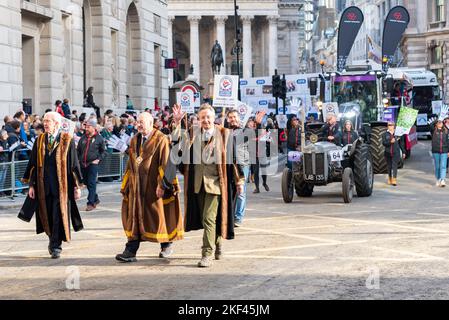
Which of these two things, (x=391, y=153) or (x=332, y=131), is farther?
(x=391, y=153)

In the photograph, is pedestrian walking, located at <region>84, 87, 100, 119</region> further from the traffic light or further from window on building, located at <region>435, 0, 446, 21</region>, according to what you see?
window on building, located at <region>435, 0, 446, 21</region>

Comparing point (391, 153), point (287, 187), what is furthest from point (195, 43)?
point (287, 187)

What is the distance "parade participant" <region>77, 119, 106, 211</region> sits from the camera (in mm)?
17922

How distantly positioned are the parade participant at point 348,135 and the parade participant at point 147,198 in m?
9.05

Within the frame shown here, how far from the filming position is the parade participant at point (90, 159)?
17.9m

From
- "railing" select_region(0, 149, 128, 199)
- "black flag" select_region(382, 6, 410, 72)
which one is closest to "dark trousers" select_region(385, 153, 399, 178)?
"railing" select_region(0, 149, 128, 199)

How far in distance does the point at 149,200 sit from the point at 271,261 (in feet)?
5.13

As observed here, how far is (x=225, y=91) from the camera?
20.5 m

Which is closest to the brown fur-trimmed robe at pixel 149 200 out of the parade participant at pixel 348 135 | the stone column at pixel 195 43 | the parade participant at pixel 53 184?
the parade participant at pixel 53 184

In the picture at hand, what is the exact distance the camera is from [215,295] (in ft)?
28.2

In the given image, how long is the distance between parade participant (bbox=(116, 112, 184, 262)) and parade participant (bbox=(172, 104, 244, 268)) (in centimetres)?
23

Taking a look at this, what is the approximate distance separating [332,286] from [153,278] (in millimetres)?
1895

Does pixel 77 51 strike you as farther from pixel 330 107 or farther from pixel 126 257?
pixel 126 257
